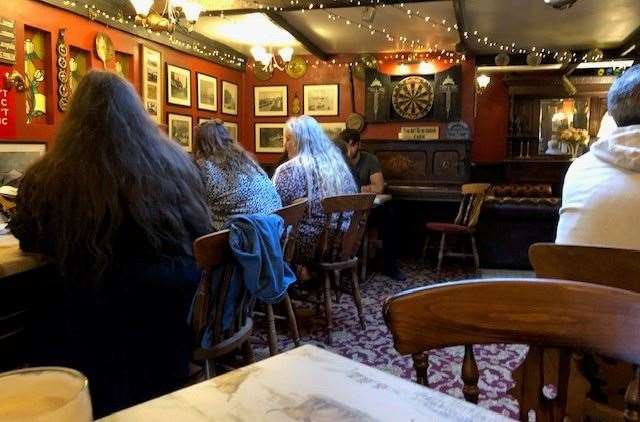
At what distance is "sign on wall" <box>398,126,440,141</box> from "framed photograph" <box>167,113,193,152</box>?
Answer: 2987 mm

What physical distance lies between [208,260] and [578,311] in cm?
120

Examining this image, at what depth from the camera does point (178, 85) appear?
670cm

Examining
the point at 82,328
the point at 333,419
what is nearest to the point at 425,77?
the point at 82,328

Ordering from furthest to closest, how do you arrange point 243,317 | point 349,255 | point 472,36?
point 472,36, point 349,255, point 243,317

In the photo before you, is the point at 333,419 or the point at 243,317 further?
the point at 243,317

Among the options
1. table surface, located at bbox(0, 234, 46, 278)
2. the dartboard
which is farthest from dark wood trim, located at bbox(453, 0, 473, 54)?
table surface, located at bbox(0, 234, 46, 278)

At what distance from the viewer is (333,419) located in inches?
27.9

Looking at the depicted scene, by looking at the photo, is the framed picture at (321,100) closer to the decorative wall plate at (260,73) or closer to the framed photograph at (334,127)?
the framed photograph at (334,127)

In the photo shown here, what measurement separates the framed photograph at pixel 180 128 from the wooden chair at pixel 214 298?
15.9ft

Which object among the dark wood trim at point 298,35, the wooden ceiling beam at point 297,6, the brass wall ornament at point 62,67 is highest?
the dark wood trim at point 298,35

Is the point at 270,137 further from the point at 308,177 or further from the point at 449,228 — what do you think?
the point at 308,177

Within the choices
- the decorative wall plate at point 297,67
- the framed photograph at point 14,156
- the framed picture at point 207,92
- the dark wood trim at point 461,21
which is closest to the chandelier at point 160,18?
the framed photograph at point 14,156

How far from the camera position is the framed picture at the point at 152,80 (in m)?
6.00

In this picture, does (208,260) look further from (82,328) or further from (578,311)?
(578,311)
